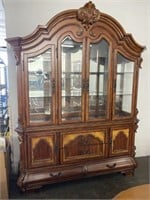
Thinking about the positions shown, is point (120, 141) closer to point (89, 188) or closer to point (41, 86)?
point (89, 188)

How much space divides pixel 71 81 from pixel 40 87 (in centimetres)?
38

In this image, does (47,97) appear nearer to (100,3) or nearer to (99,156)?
(99,156)

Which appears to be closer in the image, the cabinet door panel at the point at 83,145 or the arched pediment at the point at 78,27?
the arched pediment at the point at 78,27

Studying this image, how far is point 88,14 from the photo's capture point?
2.32m

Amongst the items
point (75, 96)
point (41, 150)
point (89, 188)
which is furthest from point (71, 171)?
point (75, 96)

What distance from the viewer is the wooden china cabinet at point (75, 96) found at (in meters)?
2.31

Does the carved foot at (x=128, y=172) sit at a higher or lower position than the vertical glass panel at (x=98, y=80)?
lower

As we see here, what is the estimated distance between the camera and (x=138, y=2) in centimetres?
308

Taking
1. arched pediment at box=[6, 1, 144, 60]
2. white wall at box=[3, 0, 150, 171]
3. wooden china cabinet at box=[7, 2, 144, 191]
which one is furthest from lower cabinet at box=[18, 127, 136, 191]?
arched pediment at box=[6, 1, 144, 60]

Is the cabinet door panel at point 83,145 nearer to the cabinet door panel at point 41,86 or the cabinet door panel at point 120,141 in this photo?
the cabinet door panel at point 120,141

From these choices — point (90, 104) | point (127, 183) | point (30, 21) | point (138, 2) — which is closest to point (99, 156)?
point (127, 183)

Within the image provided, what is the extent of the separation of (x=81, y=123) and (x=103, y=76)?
654 millimetres

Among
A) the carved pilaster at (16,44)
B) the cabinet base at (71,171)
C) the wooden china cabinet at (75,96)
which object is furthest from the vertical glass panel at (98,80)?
the carved pilaster at (16,44)

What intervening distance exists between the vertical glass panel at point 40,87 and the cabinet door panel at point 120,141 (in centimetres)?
90
